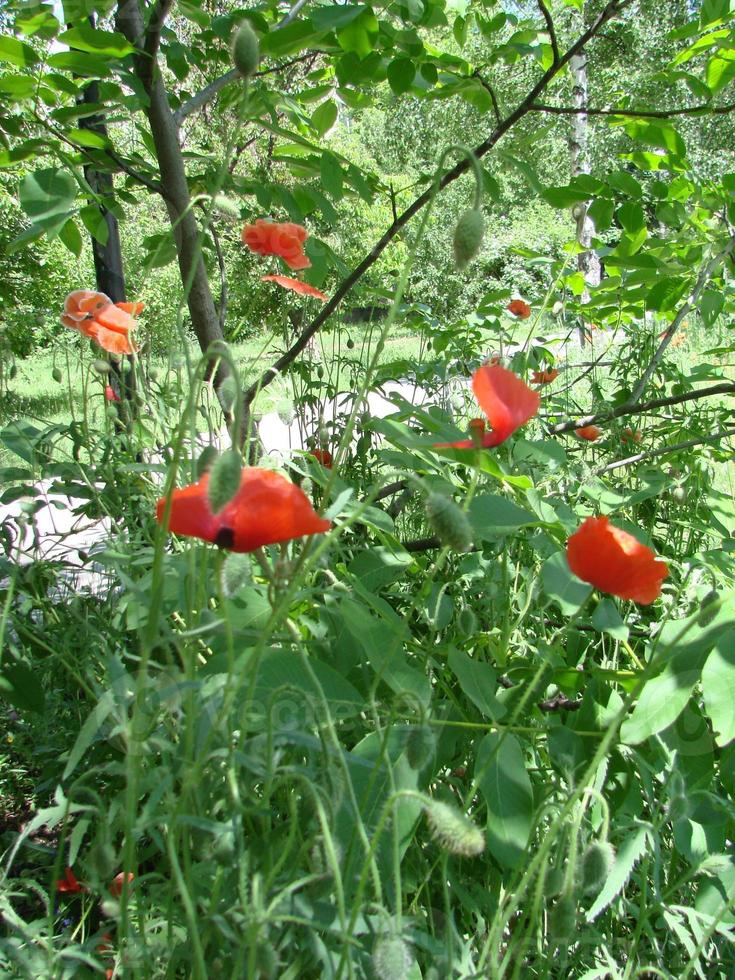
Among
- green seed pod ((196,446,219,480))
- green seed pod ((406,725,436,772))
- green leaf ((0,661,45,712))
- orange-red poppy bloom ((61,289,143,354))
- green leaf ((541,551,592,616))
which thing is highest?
orange-red poppy bloom ((61,289,143,354))

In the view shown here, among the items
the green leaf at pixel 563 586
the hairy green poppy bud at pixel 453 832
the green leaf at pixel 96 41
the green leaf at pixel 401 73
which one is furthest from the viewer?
the green leaf at pixel 401 73

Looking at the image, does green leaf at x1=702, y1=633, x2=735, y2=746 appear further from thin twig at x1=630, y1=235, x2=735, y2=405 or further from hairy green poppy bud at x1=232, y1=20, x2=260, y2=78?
thin twig at x1=630, y1=235, x2=735, y2=405

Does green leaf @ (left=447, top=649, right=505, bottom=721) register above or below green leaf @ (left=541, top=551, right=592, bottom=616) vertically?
below

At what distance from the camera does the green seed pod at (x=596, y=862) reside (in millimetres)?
656

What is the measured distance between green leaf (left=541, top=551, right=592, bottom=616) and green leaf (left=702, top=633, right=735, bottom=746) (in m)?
0.14

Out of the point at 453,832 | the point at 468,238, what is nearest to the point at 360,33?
the point at 468,238

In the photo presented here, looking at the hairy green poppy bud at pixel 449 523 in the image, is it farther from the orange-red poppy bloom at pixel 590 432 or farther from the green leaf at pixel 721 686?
the orange-red poppy bloom at pixel 590 432

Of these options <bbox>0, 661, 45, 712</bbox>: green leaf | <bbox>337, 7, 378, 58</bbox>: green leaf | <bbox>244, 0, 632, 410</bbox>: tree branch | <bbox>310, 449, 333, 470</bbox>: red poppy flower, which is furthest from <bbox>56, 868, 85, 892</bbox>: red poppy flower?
<bbox>337, 7, 378, 58</bbox>: green leaf

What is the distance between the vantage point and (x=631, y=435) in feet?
7.52

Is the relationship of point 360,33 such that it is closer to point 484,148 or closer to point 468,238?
point 484,148

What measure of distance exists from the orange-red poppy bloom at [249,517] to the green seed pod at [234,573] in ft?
0.15

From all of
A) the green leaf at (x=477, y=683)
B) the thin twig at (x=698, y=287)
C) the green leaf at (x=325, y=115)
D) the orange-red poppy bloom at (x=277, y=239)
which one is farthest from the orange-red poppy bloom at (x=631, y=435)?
the green leaf at (x=477, y=683)

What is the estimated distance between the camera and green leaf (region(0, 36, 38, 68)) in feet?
4.04

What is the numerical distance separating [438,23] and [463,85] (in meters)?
0.12
